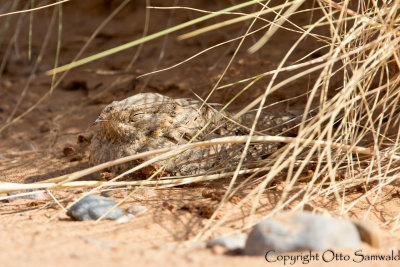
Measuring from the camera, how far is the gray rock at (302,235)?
1.55 meters

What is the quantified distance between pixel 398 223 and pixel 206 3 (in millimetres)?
3122

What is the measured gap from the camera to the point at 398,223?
1969 millimetres

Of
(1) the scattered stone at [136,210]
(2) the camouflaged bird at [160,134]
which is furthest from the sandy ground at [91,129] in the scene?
(2) the camouflaged bird at [160,134]

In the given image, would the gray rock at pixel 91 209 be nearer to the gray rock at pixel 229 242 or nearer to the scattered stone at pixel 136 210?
the scattered stone at pixel 136 210

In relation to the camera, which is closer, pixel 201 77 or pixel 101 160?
pixel 101 160

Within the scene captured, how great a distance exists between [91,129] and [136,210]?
138 centimetres

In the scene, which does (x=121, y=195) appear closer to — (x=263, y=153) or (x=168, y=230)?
(x=168, y=230)

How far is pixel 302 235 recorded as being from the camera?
155cm

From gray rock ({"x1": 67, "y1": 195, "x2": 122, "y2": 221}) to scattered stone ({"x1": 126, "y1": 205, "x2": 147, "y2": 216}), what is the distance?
0.17ft

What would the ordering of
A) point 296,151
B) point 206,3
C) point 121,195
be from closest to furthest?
point 296,151, point 121,195, point 206,3

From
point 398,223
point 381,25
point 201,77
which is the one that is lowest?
point 398,223

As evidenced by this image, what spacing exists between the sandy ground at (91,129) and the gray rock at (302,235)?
0.17 feet

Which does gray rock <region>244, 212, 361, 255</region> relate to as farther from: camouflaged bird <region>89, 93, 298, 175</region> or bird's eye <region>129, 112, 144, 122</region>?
bird's eye <region>129, 112, 144, 122</region>

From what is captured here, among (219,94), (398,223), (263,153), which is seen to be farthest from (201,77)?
(398,223)
